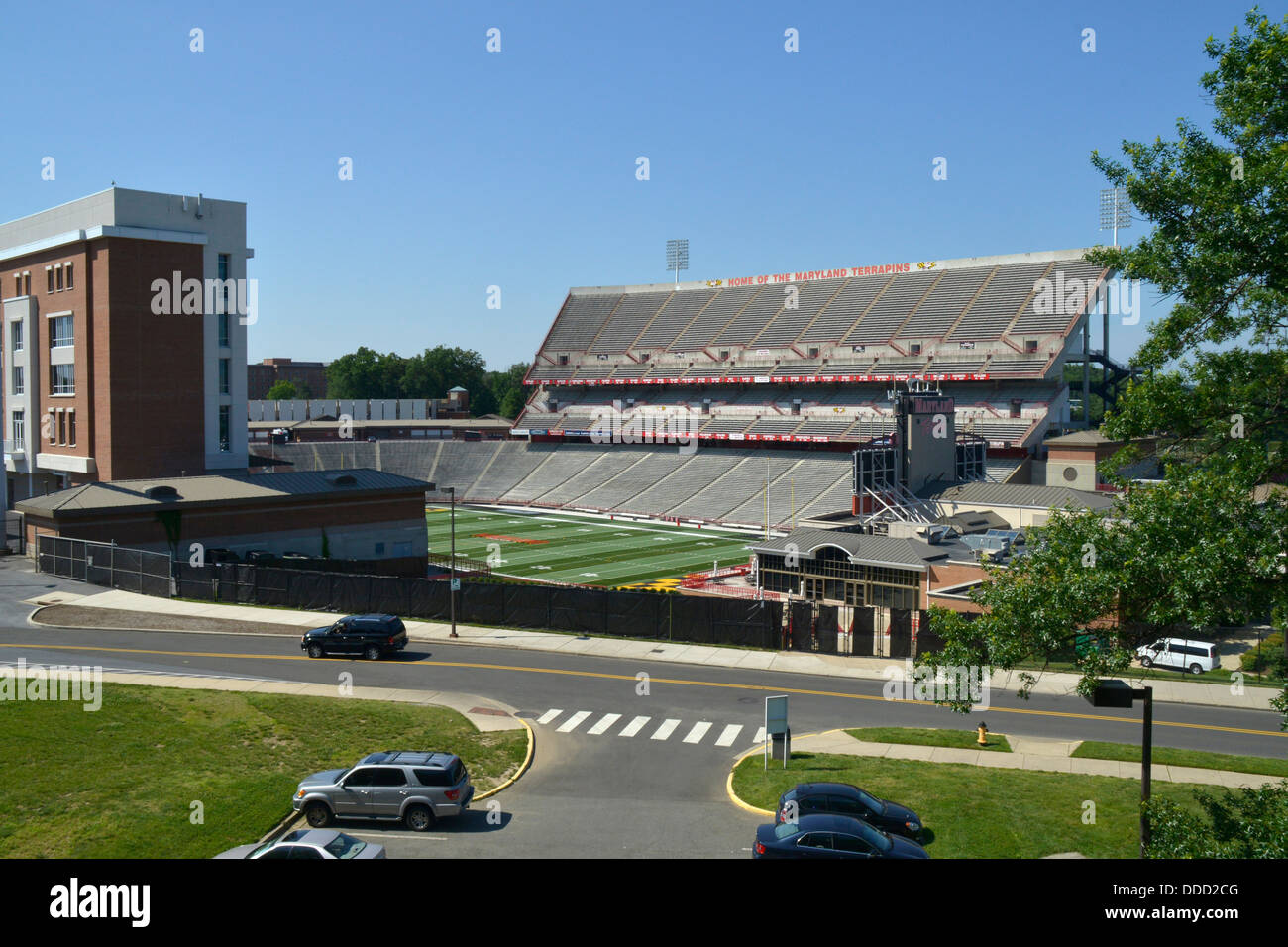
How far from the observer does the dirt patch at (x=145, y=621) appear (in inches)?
1446

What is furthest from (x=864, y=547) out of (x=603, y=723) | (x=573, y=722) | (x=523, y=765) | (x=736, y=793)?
(x=523, y=765)

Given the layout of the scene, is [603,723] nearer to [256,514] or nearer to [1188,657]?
[1188,657]

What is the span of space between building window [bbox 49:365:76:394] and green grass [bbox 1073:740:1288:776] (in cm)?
5215

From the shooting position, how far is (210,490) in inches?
1880

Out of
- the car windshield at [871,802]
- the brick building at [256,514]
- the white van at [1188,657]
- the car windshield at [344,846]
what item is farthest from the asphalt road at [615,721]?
the brick building at [256,514]

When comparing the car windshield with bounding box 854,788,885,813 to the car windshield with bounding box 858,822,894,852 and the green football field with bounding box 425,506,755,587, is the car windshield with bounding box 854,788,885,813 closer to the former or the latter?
the car windshield with bounding box 858,822,894,852

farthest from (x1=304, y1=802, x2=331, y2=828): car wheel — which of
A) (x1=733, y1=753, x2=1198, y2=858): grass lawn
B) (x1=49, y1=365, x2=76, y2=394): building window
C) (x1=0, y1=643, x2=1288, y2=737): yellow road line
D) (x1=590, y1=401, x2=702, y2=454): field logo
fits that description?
(x1=590, y1=401, x2=702, y2=454): field logo

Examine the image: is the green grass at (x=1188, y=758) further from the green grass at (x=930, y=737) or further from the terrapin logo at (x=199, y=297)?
the terrapin logo at (x=199, y=297)

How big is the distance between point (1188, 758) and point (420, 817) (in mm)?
17623

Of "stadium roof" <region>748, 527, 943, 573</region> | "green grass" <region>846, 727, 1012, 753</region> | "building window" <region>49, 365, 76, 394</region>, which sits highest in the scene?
"building window" <region>49, 365, 76, 394</region>

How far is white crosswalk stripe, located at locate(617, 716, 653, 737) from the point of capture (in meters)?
26.0

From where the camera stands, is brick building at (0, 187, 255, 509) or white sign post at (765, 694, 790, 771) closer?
white sign post at (765, 694, 790, 771)

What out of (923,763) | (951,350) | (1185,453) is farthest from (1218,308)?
(951,350)
